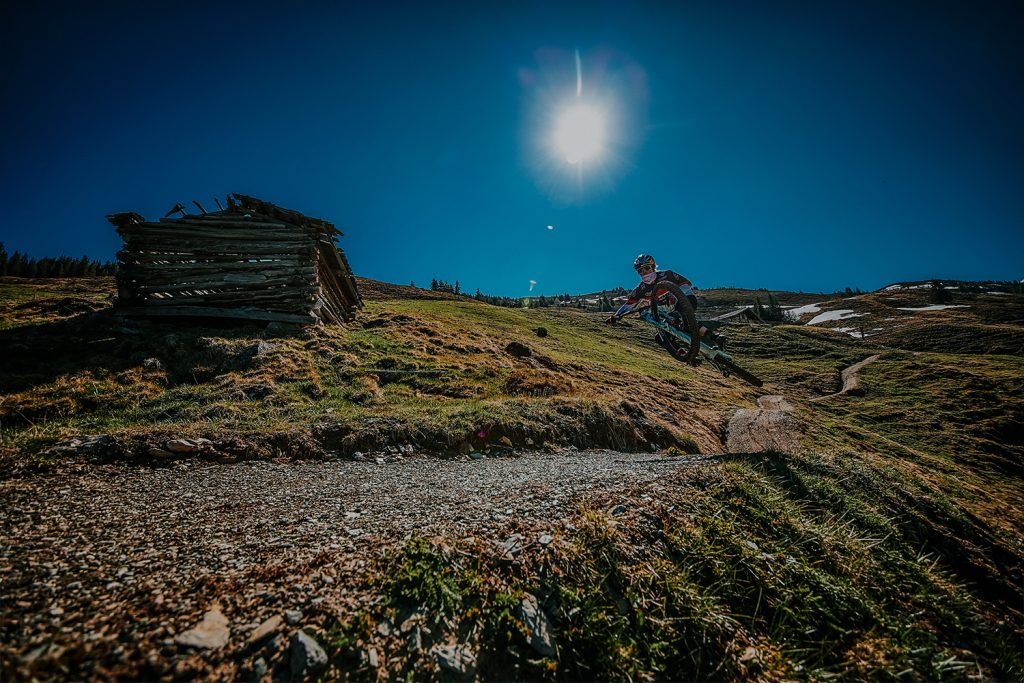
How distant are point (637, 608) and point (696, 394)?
2633 cm

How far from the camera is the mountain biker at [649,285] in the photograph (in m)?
10.6

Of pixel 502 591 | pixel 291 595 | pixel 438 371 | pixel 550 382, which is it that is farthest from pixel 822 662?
pixel 438 371

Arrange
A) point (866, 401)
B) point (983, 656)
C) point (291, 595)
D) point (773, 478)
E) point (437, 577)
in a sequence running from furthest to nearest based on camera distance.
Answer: point (866, 401)
point (773, 478)
point (983, 656)
point (437, 577)
point (291, 595)

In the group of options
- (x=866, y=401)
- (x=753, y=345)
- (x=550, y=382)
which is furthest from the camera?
(x=753, y=345)

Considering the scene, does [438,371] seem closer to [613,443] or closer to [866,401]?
[613,443]

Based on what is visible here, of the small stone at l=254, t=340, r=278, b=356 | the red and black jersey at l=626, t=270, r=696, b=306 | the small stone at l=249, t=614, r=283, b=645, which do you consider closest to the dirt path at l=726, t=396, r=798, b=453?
the red and black jersey at l=626, t=270, r=696, b=306

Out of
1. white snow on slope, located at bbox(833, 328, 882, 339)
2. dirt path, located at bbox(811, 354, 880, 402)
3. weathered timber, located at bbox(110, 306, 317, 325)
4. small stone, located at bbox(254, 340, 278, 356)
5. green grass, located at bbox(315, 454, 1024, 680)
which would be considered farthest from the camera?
white snow on slope, located at bbox(833, 328, 882, 339)

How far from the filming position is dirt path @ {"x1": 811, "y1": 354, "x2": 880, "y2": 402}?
3247 centimetres

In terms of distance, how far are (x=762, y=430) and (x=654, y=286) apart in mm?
14238

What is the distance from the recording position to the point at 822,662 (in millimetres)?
3375

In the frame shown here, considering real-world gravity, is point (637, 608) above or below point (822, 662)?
above

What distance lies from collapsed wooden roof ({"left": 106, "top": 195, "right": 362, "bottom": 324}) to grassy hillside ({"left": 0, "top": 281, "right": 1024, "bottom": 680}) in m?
1.46

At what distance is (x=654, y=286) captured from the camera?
10.8 m

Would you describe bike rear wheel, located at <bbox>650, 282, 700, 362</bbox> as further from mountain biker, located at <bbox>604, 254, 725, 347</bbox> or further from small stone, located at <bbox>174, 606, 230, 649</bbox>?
small stone, located at <bbox>174, 606, 230, 649</bbox>
